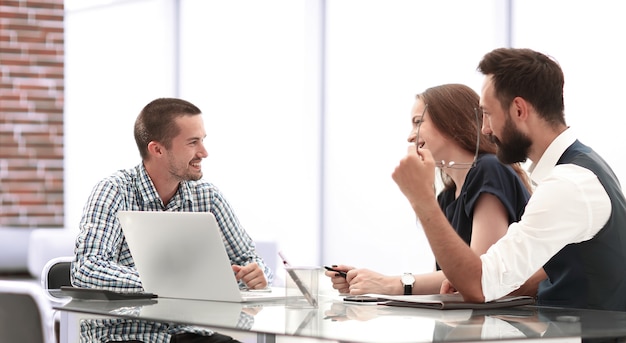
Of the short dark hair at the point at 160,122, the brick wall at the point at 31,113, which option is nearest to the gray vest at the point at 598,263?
the short dark hair at the point at 160,122

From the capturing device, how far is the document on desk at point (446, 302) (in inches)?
73.0

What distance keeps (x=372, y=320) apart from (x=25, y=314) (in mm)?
642

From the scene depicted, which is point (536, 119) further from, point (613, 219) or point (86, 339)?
point (86, 339)

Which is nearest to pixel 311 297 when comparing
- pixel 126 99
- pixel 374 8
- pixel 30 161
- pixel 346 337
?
pixel 346 337

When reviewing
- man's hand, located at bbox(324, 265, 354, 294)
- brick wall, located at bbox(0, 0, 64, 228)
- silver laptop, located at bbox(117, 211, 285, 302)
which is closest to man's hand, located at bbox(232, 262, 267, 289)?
silver laptop, located at bbox(117, 211, 285, 302)

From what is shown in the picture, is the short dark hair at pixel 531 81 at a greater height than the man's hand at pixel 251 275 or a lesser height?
greater

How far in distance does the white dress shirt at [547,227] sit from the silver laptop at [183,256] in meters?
0.54

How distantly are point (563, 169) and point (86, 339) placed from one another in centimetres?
143

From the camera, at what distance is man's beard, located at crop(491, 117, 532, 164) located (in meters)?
2.07

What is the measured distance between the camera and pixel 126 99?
7453 millimetres

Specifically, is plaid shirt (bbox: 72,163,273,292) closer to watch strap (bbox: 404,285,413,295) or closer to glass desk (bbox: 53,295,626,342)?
glass desk (bbox: 53,295,626,342)

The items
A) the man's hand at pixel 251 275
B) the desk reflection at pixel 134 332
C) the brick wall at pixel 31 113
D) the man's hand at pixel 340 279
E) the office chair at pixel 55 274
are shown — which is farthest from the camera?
the brick wall at pixel 31 113

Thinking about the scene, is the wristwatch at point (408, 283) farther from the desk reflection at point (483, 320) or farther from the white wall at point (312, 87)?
the white wall at point (312, 87)

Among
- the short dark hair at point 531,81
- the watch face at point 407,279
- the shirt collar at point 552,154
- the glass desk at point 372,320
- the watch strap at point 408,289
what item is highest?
the short dark hair at point 531,81
